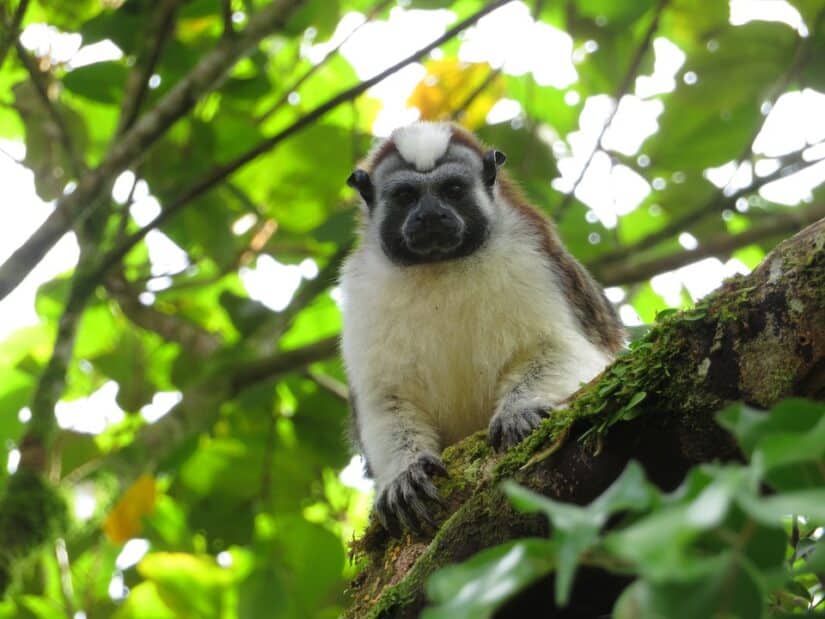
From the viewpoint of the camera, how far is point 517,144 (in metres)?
6.74

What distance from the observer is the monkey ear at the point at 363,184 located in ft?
17.7

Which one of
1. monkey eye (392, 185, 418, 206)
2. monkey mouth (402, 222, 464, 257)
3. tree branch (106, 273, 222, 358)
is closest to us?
monkey mouth (402, 222, 464, 257)

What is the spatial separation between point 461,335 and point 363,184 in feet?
4.08

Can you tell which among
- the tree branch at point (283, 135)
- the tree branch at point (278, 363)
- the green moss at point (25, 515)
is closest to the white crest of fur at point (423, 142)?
the tree branch at point (283, 135)

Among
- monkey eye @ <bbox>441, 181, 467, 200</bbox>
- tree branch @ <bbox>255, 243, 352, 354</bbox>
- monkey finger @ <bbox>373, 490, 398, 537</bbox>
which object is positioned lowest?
monkey finger @ <bbox>373, 490, 398, 537</bbox>

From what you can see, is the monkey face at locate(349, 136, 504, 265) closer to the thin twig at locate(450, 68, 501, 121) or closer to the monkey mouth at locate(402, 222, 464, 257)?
the monkey mouth at locate(402, 222, 464, 257)

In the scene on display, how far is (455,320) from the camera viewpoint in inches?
178

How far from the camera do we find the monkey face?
4.80m

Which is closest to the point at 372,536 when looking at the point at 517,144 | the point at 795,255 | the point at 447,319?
the point at 447,319

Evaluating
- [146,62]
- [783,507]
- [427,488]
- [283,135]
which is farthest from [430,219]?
[783,507]

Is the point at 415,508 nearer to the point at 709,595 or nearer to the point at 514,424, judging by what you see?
the point at 514,424

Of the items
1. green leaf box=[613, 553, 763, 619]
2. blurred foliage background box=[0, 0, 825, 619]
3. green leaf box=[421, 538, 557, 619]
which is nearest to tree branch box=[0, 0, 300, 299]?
blurred foliage background box=[0, 0, 825, 619]

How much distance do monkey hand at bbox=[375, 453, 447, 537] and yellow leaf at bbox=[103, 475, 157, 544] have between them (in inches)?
107

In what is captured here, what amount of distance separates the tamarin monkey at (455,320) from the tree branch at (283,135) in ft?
1.58
